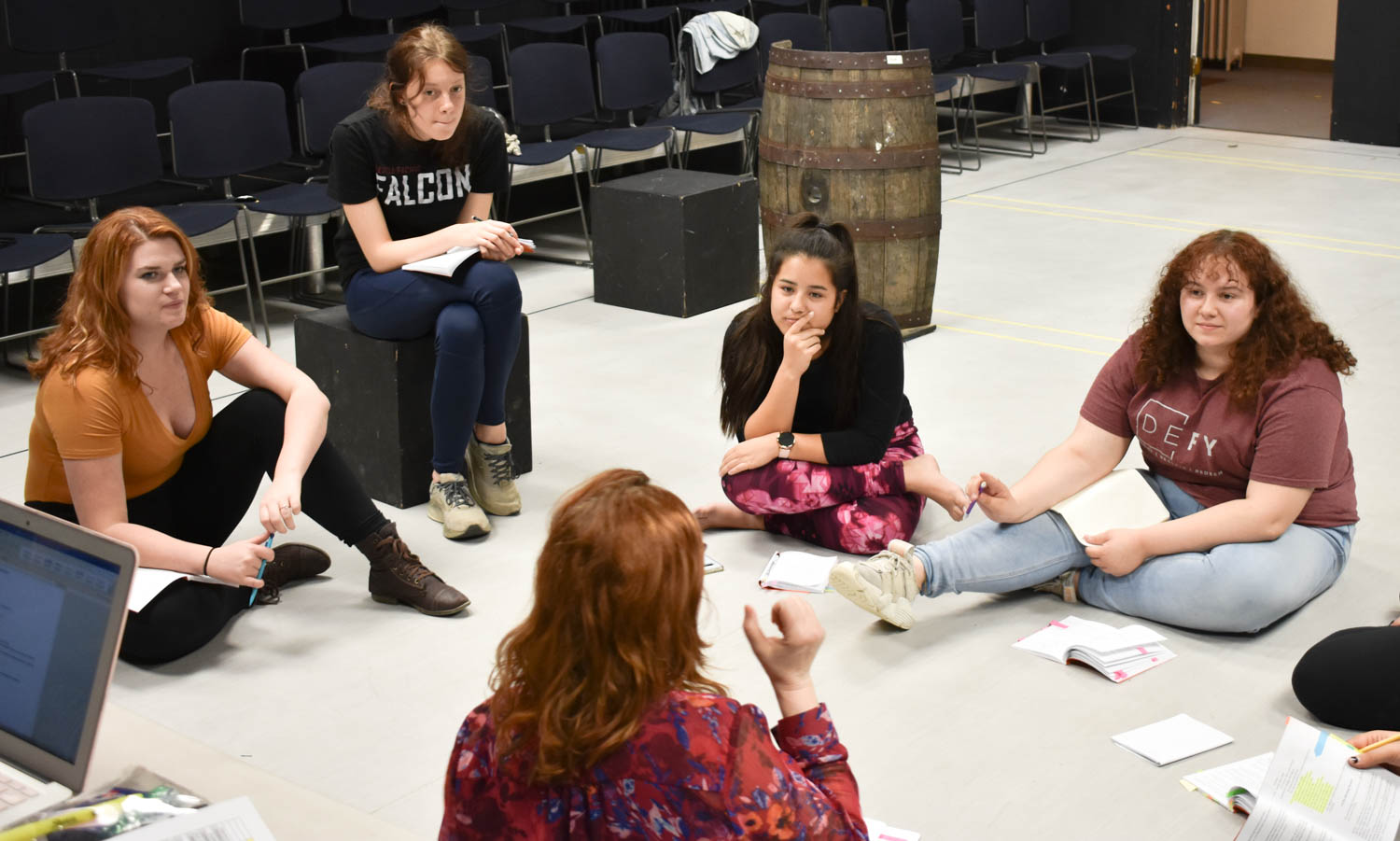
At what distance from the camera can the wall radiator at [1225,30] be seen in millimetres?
12883

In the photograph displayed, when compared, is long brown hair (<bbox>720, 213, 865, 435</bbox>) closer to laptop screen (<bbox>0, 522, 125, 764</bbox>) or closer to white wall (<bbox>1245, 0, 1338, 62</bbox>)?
laptop screen (<bbox>0, 522, 125, 764</bbox>)

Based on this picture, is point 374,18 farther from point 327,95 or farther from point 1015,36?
point 1015,36

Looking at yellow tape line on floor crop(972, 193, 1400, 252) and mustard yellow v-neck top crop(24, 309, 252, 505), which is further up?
mustard yellow v-neck top crop(24, 309, 252, 505)

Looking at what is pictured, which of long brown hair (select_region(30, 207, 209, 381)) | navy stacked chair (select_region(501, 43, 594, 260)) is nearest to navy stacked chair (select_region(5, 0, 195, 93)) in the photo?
navy stacked chair (select_region(501, 43, 594, 260))

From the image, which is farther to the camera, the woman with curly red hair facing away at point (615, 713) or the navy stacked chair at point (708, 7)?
the navy stacked chair at point (708, 7)

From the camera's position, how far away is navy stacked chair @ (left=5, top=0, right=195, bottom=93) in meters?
5.92

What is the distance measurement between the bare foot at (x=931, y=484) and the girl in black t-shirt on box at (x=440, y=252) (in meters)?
1.06

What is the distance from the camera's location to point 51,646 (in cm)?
156

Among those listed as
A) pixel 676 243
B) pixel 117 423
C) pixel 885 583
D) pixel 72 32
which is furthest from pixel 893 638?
pixel 72 32

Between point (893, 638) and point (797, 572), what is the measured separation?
34 centimetres

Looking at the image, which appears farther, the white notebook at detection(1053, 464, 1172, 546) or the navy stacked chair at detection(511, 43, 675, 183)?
the navy stacked chair at detection(511, 43, 675, 183)

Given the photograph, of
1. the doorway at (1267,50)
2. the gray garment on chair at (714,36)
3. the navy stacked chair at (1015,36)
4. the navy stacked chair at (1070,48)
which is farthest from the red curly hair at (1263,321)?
the doorway at (1267,50)

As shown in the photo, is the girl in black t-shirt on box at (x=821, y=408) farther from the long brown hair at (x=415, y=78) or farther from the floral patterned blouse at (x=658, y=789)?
the floral patterned blouse at (x=658, y=789)

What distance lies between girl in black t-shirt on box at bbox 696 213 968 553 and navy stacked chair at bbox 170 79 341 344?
8.73 feet
